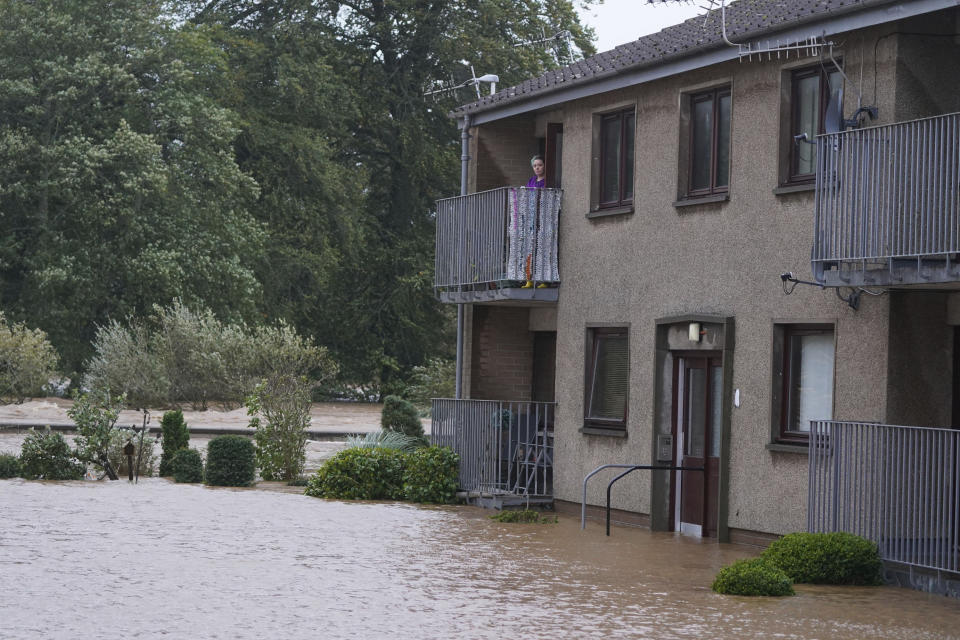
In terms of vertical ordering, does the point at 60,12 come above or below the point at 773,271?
above

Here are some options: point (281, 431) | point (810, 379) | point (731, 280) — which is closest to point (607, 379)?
point (731, 280)

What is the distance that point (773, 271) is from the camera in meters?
17.0

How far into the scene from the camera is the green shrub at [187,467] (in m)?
24.9

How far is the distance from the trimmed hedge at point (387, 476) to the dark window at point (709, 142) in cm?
592

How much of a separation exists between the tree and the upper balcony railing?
3137cm

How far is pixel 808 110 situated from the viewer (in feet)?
55.4

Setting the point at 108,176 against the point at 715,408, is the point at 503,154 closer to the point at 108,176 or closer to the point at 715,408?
the point at 715,408

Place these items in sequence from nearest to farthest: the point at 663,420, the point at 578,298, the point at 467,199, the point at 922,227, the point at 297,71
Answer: the point at 922,227 → the point at 663,420 → the point at 578,298 → the point at 467,199 → the point at 297,71

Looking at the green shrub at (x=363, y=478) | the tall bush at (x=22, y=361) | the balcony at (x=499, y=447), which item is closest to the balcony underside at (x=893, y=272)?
Answer: the balcony at (x=499, y=447)

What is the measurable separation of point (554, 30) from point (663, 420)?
32992 mm

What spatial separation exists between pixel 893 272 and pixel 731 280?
368cm

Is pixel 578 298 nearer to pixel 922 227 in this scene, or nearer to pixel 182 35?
pixel 922 227

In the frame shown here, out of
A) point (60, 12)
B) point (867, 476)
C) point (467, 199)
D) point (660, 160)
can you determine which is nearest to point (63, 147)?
point (60, 12)

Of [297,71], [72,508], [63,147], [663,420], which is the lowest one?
[72,508]
